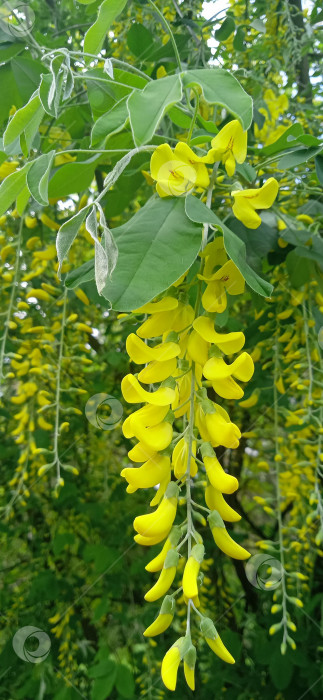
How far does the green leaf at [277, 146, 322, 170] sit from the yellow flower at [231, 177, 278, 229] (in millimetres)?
206

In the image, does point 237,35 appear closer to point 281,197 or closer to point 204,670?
point 281,197

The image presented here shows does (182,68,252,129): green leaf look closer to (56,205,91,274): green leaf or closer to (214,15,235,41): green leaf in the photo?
(56,205,91,274): green leaf

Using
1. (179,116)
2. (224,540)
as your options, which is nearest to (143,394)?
(224,540)

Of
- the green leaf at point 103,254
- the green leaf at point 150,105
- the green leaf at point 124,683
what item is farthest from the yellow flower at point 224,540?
the green leaf at point 124,683

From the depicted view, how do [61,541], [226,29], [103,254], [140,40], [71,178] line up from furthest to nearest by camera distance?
[61,541] → [226,29] → [140,40] → [71,178] → [103,254]

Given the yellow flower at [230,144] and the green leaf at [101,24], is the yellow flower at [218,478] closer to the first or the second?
the yellow flower at [230,144]

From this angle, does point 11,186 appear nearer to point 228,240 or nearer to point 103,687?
point 228,240

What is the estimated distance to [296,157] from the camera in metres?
0.82

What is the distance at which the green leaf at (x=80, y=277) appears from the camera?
24.8 inches

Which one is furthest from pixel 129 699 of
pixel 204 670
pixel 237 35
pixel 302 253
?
pixel 237 35

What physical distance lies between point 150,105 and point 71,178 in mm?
262

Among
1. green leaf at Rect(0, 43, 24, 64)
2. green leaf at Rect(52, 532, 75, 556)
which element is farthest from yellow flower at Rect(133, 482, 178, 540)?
green leaf at Rect(52, 532, 75, 556)

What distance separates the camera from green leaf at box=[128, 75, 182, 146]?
530 millimetres

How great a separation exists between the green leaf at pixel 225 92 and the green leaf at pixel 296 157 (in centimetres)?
21
